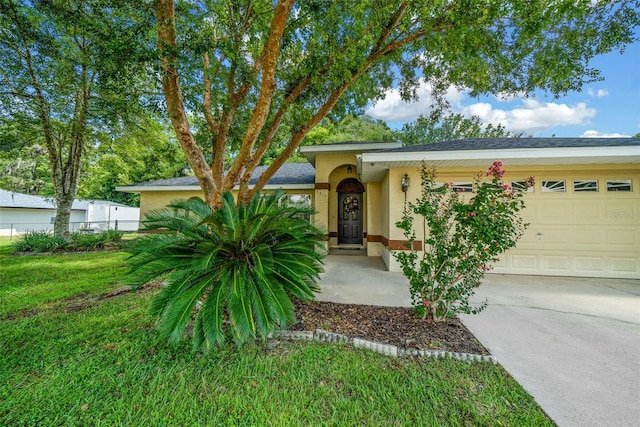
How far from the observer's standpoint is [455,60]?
568cm

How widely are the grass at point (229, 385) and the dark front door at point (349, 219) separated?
315 inches

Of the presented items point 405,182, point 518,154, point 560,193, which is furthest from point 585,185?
point 405,182

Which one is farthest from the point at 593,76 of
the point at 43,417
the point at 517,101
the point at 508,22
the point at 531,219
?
the point at 43,417

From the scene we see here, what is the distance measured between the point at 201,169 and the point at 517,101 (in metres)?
7.96

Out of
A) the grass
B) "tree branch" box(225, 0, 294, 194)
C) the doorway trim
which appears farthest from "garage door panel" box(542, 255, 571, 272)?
"tree branch" box(225, 0, 294, 194)

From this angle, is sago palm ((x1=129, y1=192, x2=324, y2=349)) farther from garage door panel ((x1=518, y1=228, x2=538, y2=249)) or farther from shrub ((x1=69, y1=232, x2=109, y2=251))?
shrub ((x1=69, y1=232, x2=109, y2=251))

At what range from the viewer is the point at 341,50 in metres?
5.23

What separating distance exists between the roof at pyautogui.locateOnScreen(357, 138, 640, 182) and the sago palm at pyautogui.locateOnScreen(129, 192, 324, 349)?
11.6 ft

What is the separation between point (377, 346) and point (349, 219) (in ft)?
26.6

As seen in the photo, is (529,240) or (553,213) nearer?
(553,213)

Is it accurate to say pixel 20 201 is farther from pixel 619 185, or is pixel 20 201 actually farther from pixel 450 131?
pixel 450 131

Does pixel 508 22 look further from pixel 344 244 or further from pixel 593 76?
pixel 344 244

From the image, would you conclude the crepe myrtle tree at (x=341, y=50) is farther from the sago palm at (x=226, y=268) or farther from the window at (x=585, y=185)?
the window at (x=585, y=185)

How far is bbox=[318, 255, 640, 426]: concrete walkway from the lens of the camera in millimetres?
2145
